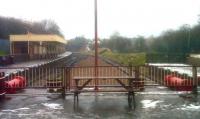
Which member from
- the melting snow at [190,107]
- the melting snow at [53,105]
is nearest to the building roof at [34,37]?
the melting snow at [53,105]

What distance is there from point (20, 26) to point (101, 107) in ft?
346

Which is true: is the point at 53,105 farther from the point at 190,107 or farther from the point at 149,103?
the point at 190,107

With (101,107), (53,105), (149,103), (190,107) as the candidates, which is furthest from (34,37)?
(190,107)

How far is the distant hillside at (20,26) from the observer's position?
348 feet

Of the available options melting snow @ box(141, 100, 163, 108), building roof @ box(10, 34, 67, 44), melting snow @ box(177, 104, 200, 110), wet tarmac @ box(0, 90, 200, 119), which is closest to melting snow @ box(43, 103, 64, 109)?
wet tarmac @ box(0, 90, 200, 119)

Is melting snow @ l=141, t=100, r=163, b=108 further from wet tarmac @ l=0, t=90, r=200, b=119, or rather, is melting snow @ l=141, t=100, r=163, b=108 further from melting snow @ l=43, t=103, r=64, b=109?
melting snow @ l=43, t=103, r=64, b=109

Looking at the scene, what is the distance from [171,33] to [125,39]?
1972 cm

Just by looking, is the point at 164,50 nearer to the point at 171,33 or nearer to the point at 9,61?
the point at 171,33

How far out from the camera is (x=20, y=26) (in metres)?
115

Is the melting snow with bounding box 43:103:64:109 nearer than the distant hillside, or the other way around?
the melting snow with bounding box 43:103:64:109

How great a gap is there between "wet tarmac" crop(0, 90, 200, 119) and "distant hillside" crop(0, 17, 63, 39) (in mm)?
89917

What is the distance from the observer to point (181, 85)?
1631cm

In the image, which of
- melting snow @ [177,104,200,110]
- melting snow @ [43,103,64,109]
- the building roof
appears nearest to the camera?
melting snow @ [177,104,200,110]

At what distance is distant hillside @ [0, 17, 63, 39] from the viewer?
106 m
